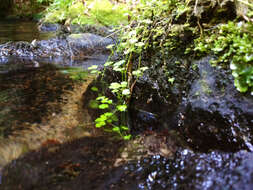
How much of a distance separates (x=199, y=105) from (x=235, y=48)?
0.49 meters

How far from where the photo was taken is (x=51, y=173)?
4.62ft

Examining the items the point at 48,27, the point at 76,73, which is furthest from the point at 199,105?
the point at 48,27

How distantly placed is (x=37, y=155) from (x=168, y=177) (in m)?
1.02

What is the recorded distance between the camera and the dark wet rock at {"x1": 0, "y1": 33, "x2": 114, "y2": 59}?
5250 mm

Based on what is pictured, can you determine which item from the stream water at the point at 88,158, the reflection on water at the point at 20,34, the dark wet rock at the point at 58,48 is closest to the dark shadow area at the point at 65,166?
the stream water at the point at 88,158

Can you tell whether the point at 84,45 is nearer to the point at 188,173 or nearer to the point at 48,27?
the point at 188,173

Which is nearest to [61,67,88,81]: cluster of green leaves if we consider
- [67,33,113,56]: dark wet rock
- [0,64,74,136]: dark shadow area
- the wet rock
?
[0,64,74,136]: dark shadow area

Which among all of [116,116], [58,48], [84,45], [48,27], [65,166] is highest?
[48,27]

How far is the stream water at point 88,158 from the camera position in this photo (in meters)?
1.28

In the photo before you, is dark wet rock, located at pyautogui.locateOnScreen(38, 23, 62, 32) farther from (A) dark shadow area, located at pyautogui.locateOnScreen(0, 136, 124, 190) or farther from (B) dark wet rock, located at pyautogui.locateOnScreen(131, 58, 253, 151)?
(A) dark shadow area, located at pyautogui.locateOnScreen(0, 136, 124, 190)

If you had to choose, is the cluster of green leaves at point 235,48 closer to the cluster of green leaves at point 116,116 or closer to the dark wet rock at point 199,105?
the dark wet rock at point 199,105

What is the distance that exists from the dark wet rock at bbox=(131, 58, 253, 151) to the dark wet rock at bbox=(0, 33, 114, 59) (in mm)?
3767

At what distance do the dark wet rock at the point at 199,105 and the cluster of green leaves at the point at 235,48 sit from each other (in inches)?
3.3

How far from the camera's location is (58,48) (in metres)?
5.70
